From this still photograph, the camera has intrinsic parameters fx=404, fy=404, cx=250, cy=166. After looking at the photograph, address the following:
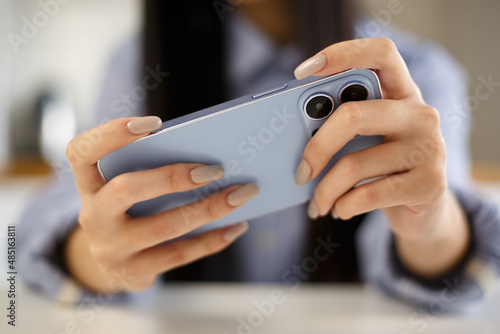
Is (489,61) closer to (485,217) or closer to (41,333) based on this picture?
(485,217)

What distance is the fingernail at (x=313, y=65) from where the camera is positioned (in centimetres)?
20

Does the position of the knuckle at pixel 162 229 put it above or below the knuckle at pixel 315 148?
below

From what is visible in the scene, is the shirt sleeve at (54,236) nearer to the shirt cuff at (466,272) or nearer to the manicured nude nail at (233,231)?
the manicured nude nail at (233,231)

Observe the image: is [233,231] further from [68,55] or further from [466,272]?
[68,55]

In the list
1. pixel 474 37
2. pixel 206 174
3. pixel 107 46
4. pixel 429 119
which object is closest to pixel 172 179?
pixel 206 174

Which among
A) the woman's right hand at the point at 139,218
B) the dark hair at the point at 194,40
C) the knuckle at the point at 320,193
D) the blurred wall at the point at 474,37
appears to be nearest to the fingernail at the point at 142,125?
the woman's right hand at the point at 139,218

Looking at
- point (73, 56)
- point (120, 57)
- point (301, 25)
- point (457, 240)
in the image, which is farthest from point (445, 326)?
point (73, 56)

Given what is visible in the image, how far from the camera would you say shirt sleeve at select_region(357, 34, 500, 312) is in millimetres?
364

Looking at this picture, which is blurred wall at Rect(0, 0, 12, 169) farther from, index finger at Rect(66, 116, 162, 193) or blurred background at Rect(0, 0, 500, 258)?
index finger at Rect(66, 116, 162, 193)

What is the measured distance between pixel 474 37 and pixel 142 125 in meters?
1.03

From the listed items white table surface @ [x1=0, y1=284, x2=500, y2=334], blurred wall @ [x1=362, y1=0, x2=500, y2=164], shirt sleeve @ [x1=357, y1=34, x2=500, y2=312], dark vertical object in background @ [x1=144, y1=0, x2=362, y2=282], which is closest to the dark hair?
dark vertical object in background @ [x1=144, y1=0, x2=362, y2=282]

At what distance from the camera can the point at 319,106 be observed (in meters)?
0.22

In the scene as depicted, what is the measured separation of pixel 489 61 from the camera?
3.34 ft

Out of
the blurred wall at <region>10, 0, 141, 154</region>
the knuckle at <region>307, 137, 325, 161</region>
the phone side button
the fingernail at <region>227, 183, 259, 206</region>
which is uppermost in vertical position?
the blurred wall at <region>10, 0, 141, 154</region>
